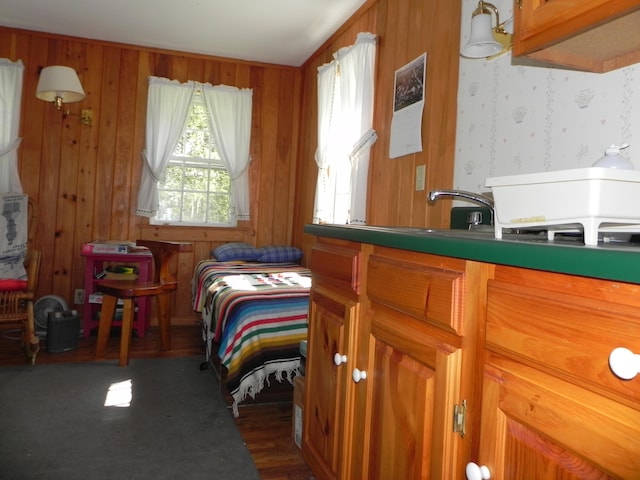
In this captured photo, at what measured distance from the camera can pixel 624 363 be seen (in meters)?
0.59

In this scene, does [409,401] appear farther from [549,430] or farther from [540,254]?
[540,254]

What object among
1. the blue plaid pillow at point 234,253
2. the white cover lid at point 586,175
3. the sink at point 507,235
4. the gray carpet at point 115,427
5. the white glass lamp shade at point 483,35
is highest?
the white glass lamp shade at point 483,35

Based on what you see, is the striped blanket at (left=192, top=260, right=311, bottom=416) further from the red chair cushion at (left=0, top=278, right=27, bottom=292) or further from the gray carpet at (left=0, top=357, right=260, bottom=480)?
the red chair cushion at (left=0, top=278, right=27, bottom=292)

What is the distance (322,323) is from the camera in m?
1.60

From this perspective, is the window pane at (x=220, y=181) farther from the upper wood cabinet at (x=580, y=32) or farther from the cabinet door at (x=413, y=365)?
the upper wood cabinet at (x=580, y=32)

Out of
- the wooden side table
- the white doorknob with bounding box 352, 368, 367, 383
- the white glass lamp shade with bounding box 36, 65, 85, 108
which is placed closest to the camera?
the white doorknob with bounding box 352, 368, 367, 383

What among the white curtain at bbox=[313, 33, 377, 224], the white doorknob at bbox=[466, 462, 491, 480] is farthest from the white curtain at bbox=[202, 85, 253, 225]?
the white doorknob at bbox=[466, 462, 491, 480]

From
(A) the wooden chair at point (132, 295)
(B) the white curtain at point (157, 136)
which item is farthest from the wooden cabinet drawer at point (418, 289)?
(B) the white curtain at point (157, 136)

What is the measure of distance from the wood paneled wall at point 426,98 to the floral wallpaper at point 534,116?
4.0 inches

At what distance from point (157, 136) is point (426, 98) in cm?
251

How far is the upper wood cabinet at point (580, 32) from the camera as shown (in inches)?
39.8

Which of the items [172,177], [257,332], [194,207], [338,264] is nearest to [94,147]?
[172,177]

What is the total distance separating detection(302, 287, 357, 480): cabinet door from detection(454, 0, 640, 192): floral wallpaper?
2.56 ft

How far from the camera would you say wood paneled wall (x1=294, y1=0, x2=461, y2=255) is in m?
2.22
